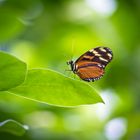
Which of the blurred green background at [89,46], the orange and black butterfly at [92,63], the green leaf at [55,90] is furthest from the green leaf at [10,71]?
the blurred green background at [89,46]

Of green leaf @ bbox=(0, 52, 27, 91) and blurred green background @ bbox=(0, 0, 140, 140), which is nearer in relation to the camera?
green leaf @ bbox=(0, 52, 27, 91)

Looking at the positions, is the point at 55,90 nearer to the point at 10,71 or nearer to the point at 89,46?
the point at 10,71

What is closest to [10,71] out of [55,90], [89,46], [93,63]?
[55,90]

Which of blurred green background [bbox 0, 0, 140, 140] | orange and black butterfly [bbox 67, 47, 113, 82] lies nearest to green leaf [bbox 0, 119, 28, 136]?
orange and black butterfly [bbox 67, 47, 113, 82]

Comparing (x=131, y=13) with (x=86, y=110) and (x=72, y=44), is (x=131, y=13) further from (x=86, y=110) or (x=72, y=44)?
(x=86, y=110)

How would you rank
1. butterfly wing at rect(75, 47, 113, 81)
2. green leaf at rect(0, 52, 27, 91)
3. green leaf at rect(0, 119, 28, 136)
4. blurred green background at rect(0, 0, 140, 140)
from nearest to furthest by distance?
1. green leaf at rect(0, 52, 27, 91)
2. green leaf at rect(0, 119, 28, 136)
3. butterfly wing at rect(75, 47, 113, 81)
4. blurred green background at rect(0, 0, 140, 140)

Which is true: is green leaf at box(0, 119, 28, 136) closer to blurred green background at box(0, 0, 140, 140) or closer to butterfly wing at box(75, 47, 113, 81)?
butterfly wing at box(75, 47, 113, 81)

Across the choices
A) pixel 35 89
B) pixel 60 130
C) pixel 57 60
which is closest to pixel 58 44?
pixel 57 60
